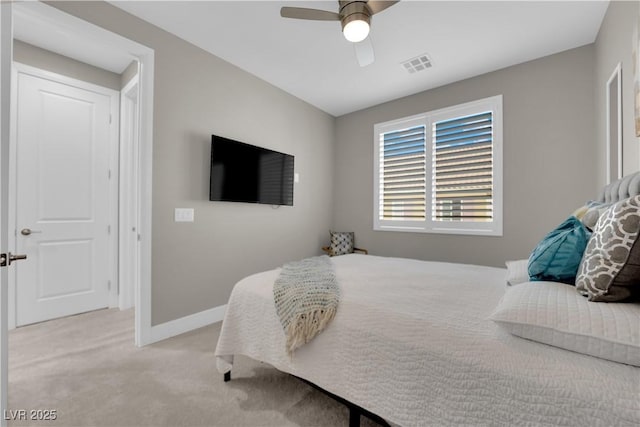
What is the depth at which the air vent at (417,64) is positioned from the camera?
9.70 ft

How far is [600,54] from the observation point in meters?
2.48

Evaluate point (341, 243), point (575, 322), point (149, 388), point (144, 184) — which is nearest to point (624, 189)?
point (575, 322)

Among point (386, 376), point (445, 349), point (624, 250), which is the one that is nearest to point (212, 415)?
point (386, 376)

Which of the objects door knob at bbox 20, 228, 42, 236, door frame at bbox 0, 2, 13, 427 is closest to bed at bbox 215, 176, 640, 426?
door frame at bbox 0, 2, 13, 427

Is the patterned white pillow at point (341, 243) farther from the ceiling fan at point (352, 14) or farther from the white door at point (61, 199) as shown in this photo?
the white door at point (61, 199)

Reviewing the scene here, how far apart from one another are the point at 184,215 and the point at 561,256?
111 inches

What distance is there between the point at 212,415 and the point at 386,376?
1.05m

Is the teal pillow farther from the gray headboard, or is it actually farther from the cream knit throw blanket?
the cream knit throw blanket

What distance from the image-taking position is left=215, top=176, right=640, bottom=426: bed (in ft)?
2.68

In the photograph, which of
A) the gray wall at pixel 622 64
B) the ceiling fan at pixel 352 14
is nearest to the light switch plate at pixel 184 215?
the ceiling fan at pixel 352 14

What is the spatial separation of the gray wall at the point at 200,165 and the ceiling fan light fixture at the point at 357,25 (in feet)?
5.46

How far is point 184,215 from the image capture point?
8.98 ft

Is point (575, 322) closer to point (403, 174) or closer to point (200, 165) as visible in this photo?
point (200, 165)

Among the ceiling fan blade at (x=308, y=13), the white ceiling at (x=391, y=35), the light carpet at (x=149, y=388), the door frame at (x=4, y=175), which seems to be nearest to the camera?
the door frame at (x=4, y=175)
